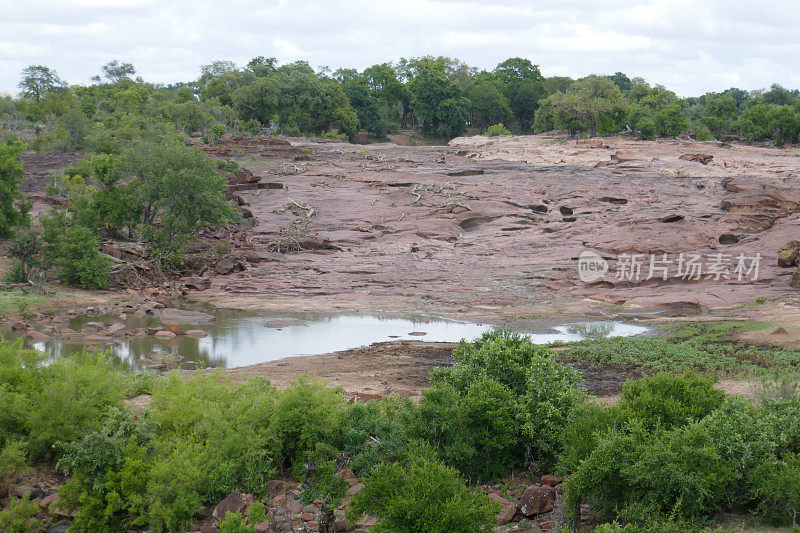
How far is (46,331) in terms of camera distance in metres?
14.8

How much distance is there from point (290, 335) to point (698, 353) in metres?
8.80

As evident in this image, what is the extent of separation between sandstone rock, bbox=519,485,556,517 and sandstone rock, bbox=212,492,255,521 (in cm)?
261

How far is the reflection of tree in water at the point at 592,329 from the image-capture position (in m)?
15.5

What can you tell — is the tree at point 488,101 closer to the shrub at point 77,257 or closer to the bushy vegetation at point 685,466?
the shrub at point 77,257

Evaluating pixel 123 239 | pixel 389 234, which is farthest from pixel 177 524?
pixel 389 234

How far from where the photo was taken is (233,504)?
21.1 ft

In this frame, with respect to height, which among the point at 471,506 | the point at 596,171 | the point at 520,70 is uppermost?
the point at 520,70

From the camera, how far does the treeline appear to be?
153ft

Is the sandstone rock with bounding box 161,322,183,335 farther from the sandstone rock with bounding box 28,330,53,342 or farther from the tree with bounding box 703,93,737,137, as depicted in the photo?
the tree with bounding box 703,93,737,137

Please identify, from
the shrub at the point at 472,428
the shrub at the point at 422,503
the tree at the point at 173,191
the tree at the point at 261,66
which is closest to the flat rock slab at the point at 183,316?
the tree at the point at 173,191

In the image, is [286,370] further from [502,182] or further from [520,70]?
[520,70]

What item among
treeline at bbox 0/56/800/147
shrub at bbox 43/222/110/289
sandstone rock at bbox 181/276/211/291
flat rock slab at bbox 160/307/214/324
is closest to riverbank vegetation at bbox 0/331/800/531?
flat rock slab at bbox 160/307/214/324

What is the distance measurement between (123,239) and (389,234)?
10352mm

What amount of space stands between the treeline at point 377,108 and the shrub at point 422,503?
83.6ft
